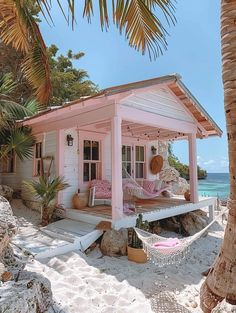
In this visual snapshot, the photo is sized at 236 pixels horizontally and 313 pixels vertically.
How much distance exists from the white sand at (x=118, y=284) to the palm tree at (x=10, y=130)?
4.18 meters

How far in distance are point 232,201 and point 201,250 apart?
12.4ft

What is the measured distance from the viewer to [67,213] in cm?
671

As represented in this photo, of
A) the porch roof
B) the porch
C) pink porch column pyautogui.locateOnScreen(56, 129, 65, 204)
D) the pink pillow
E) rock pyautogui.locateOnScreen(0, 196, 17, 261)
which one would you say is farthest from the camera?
the pink pillow

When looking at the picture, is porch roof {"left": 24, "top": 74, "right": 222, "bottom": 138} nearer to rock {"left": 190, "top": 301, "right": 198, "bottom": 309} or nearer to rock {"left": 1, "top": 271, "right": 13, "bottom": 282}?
rock {"left": 1, "top": 271, "right": 13, "bottom": 282}

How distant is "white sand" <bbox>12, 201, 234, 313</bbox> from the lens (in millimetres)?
3230

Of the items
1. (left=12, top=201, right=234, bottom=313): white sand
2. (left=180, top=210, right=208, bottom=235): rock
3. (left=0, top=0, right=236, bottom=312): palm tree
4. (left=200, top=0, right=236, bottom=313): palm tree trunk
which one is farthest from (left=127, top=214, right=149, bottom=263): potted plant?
(left=180, top=210, right=208, bottom=235): rock

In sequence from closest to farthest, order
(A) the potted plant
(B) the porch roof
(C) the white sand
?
(C) the white sand → (A) the potted plant → (B) the porch roof

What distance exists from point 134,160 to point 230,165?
6.99 m

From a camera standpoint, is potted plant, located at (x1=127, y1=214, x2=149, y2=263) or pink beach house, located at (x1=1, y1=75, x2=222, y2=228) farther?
pink beach house, located at (x1=1, y1=75, x2=222, y2=228)

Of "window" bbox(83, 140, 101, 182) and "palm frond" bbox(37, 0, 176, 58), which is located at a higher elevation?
"palm frond" bbox(37, 0, 176, 58)

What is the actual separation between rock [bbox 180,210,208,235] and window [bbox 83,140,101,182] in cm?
305

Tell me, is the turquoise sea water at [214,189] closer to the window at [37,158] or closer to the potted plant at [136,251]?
the window at [37,158]

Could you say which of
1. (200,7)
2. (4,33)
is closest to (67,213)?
(4,33)

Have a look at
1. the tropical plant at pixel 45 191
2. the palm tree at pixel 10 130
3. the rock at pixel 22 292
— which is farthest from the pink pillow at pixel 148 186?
the rock at pixel 22 292
